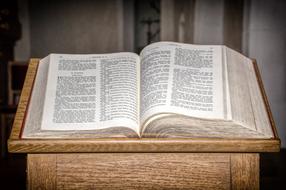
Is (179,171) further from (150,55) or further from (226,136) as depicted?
(150,55)

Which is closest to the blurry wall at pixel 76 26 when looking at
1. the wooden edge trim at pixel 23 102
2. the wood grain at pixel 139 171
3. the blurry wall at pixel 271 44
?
the blurry wall at pixel 271 44

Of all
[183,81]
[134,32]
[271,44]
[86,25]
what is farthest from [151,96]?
[134,32]

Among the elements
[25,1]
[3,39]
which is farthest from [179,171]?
[25,1]

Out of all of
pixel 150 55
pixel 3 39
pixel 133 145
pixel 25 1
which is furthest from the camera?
pixel 25 1

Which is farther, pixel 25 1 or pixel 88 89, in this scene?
pixel 25 1

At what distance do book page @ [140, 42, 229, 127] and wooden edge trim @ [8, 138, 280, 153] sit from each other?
0.06m

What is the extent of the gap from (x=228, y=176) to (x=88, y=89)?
364 millimetres

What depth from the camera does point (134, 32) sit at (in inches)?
→ 259

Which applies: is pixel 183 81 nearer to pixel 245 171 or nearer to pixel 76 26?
pixel 245 171

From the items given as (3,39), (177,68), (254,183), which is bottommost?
(3,39)

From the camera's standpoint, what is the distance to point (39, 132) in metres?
0.80

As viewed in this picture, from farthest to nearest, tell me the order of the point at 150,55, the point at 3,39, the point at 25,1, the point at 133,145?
→ the point at 25,1 < the point at 3,39 < the point at 150,55 < the point at 133,145

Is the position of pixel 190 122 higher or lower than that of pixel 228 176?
higher

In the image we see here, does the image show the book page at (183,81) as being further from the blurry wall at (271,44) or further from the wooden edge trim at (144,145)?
the blurry wall at (271,44)
